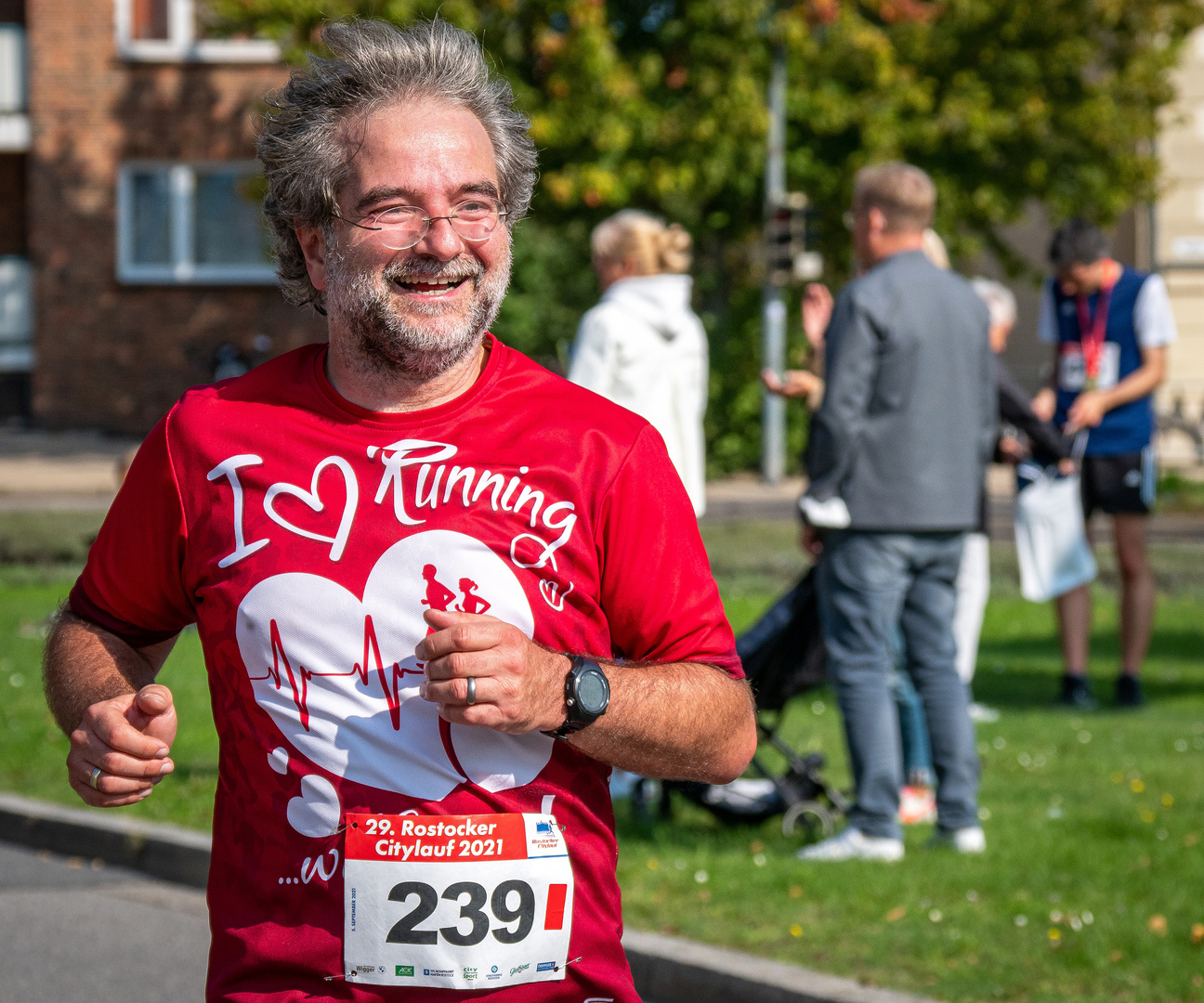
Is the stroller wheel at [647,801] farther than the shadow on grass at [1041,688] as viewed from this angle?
No

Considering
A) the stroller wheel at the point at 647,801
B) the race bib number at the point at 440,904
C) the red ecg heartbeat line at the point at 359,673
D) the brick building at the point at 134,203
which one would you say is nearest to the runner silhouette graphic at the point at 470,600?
the red ecg heartbeat line at the point at 359,673

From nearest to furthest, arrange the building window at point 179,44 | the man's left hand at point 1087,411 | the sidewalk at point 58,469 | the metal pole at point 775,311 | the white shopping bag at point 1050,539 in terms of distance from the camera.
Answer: the white shopping bag at point 1050,539, the man's left hand at point 1087,411, the sidewalk at point 58,469, the metal pole at point 775,311, the building window at point 179,44

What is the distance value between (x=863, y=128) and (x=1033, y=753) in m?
15.7

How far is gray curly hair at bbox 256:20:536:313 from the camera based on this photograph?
7.66ft

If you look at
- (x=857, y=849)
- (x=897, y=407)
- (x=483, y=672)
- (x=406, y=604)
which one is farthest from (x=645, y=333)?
(x=483, y=672)

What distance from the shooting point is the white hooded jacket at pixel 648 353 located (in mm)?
6496

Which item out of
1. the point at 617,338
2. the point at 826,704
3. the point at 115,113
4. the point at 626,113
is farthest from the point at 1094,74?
the point at 617,338

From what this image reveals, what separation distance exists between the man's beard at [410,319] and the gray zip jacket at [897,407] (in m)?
3.31

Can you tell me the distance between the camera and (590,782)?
7.43ft

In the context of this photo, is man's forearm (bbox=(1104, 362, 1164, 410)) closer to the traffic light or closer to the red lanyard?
the red lanyard

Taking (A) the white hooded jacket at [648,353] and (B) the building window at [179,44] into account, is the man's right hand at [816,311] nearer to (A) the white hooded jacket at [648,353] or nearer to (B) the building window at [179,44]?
(A) the white hooded jacket at [648,353]

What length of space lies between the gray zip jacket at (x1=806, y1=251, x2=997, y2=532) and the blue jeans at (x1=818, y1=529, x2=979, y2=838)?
0.33ft

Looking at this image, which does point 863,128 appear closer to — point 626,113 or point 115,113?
point 626,113

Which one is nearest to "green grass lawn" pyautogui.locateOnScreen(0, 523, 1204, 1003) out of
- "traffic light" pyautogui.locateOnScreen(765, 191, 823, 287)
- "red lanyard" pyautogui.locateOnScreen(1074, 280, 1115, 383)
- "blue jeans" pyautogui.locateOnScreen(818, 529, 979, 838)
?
"blue jeans" pyautogui.locateOnScreen(818, 529, 979, 838)
